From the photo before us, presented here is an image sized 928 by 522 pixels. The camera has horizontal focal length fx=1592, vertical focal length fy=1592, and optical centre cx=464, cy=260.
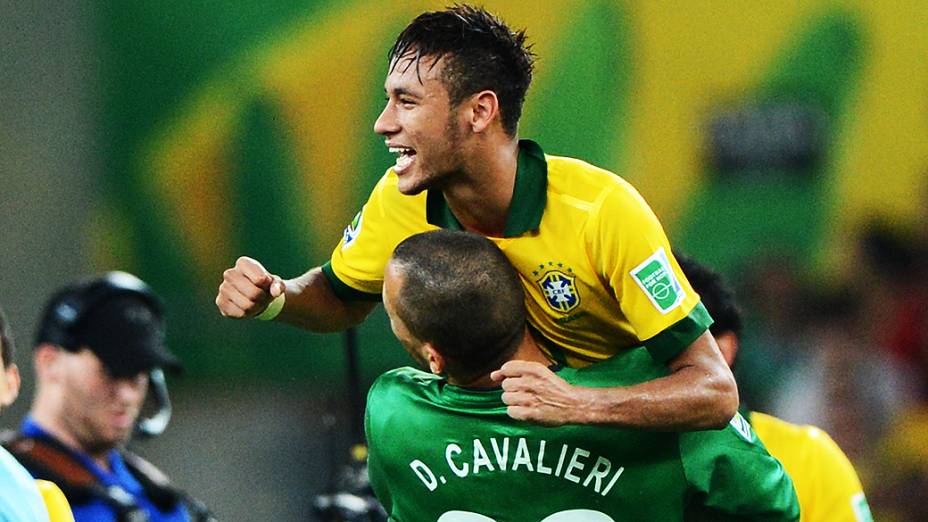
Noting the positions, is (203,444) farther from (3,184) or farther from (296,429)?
(3,184)

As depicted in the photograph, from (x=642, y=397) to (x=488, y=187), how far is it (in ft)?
1.69

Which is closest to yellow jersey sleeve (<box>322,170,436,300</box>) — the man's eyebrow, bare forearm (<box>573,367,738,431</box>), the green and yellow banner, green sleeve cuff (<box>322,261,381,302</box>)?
green sleeve cuff (<box>322,261,381,302</box>)

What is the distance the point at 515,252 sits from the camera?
9.30 feet

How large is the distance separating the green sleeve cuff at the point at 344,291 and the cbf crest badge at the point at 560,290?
0.46 meters

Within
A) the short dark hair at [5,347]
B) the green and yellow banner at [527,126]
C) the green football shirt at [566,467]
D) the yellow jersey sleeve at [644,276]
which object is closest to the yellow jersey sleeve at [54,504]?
the short dark hair at [5,347]

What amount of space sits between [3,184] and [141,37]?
0.83m

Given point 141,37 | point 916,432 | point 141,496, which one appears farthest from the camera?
point 141,37

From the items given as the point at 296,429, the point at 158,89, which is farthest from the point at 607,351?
the point at 158,89

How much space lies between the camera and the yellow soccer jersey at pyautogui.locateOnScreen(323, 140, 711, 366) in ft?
8.84

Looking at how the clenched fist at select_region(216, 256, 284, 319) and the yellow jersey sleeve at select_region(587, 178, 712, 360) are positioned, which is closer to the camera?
the yellow jersey sleeve at select_region(587, 178, 712, 360)

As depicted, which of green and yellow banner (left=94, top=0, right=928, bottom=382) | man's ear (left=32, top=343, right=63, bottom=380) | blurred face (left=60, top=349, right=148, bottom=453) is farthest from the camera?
green and yellow banner (left=94, top=0, right=928, bottom=382)

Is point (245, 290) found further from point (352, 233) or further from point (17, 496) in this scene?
point (17, 496)

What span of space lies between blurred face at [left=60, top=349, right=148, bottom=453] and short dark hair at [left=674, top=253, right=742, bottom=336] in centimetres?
141

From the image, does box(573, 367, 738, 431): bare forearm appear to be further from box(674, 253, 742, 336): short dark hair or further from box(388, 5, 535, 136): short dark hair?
box(674, 253, 742, 336): short dark hair
